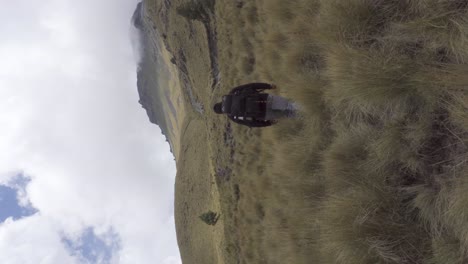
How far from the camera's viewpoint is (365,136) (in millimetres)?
4172

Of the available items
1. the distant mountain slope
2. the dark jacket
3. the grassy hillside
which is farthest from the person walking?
the distant mountain slope

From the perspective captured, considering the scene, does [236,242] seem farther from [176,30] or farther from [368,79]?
[176,30]

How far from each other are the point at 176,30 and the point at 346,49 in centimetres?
1376

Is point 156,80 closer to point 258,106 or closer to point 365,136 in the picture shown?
point 258,106

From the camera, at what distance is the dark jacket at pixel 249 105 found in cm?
583

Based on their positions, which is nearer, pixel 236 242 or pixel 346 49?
pixel 346 49

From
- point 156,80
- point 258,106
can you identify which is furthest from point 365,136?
point 156,80

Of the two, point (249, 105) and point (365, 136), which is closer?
point (365, 136)

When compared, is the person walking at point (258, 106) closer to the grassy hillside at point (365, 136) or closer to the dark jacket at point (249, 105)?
the dark jacket at point (249, 105)

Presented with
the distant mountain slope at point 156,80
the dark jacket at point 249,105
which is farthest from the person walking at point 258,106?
Result: the distant mountain slope at point 156,80

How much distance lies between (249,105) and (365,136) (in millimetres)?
2078

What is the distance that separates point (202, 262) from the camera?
12266 mm

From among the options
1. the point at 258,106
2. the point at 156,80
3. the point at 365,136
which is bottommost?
the point at 365,136

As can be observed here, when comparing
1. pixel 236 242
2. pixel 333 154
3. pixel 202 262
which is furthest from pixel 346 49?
pixel 202 262
